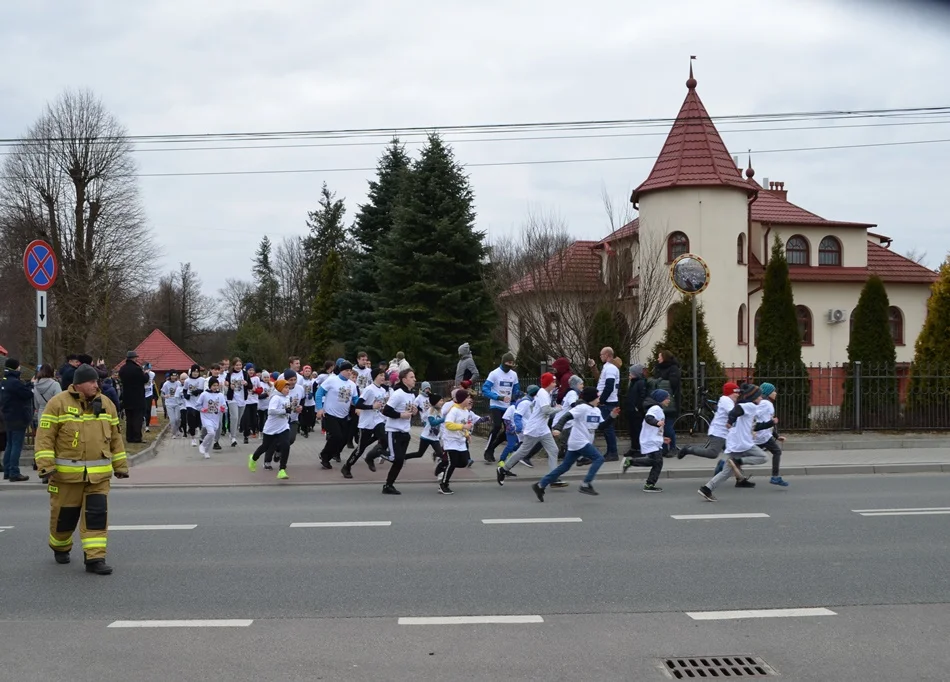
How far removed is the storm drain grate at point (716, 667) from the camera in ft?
19.0

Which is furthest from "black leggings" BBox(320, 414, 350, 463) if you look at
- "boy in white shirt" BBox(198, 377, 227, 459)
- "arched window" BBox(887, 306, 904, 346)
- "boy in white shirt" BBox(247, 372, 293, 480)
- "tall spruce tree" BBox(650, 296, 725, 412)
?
"arched window" BBox(887, 306, 904, 346)

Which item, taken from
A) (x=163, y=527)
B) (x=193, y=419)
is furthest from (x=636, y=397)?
(x=193, y=419)

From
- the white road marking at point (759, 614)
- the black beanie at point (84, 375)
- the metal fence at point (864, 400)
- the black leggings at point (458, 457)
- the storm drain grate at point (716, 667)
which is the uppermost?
the black beanie at point (84, 375)

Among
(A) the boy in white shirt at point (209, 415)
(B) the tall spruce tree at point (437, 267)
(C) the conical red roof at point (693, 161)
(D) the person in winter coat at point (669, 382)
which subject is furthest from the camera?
(C) the conical red roof at point (693, 161)

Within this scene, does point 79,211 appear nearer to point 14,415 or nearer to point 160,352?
point 160,352

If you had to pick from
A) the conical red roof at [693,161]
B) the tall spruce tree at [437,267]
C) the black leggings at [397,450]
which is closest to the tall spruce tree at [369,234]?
the tall spruce tree at [437,267]

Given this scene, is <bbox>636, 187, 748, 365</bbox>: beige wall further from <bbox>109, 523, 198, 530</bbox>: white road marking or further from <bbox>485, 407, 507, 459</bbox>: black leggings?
<bbox>109, 523, 198, 530</bbox>: white road marking

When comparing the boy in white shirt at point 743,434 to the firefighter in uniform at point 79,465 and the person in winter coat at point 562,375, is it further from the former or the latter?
the firefighter in uniform at point 79,465

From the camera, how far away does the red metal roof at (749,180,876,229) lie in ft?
146

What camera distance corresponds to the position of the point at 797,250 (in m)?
45.1

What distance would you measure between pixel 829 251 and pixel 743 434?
35023 mm

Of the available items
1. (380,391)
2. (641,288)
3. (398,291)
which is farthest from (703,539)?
(398,291)

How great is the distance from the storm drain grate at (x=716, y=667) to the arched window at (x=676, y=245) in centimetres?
3305

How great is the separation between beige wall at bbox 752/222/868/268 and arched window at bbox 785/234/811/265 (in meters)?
0.18
